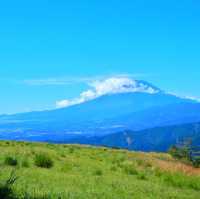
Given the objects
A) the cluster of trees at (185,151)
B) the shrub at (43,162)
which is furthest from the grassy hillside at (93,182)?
the cluster of trees at (185,151)

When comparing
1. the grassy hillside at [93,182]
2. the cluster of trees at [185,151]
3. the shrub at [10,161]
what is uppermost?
the cluster of trees at [185,151]

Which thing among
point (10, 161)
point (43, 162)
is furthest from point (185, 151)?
point (10, 161)

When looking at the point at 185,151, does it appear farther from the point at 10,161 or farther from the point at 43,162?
the point at 10,161

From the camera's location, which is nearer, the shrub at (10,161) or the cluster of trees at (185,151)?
the shrub at (10,161)

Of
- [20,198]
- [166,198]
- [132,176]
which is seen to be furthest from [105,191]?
[132,176]

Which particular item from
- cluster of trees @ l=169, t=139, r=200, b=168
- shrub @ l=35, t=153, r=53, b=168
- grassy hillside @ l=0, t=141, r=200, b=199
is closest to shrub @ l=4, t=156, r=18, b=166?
grassy hillside @ l=0, t=141, r=200, b=199

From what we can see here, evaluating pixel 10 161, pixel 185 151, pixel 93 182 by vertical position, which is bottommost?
pixel 93 182

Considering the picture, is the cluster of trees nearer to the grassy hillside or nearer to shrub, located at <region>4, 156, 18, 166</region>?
the grassy hillside

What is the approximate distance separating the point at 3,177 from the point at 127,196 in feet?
12.5

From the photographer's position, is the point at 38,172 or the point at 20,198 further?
the point at 38,172

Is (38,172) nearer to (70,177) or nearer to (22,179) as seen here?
(70,177)

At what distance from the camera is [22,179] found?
1823 centimetres

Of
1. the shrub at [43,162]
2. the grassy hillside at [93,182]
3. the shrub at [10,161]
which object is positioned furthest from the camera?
the shrub at [43,162]

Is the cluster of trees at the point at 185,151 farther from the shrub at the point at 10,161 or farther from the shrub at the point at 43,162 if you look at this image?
the shrub at the point at 10,161
